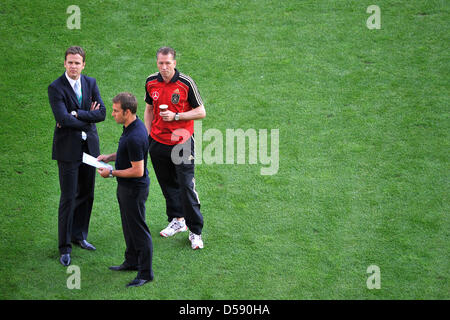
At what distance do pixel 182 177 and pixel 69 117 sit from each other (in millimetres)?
1234

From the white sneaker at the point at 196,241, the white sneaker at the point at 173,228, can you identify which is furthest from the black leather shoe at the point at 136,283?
the white sneaker at the point at 173,228

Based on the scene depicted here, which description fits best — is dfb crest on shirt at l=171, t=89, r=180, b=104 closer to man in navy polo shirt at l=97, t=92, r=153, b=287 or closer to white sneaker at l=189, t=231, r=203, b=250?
man in navy polo shirt at l=97, t=92, r=153, b=287

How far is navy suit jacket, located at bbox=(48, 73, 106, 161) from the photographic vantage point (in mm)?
5090

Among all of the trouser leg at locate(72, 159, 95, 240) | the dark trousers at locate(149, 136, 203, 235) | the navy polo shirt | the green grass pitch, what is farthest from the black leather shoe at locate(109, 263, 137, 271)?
the navy polo shirt

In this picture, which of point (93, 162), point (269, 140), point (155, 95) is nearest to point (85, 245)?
point (93, 162)

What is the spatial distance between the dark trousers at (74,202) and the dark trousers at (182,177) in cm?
69

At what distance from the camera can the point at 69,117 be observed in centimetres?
508

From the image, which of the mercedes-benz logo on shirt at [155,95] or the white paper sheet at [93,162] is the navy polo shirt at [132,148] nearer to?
the white paper sheet at [93,162]

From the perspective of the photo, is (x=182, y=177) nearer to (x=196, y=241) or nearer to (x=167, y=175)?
(x=167, y=175)

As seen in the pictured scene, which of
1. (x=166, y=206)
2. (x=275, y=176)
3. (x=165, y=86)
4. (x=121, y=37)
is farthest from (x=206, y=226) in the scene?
(x=121, y=37)

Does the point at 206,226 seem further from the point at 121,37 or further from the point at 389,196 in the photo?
the point at 121,37

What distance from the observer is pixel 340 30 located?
28.5 feet

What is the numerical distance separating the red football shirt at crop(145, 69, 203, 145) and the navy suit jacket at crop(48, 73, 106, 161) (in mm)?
551
